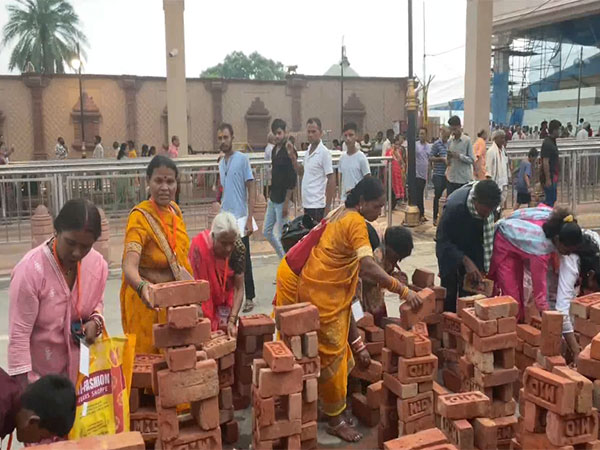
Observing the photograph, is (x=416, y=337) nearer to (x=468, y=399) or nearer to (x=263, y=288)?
(x=468, y=399)

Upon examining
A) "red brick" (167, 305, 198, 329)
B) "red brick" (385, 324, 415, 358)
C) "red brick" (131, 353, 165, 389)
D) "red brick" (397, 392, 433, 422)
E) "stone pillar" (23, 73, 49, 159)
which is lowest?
"red brick" (397, 392, 433, 422)

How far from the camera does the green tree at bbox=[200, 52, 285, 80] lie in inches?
2859

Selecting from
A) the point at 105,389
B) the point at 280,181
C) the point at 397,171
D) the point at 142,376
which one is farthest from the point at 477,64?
the point at 105,389

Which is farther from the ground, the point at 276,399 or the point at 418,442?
the point at 418,442

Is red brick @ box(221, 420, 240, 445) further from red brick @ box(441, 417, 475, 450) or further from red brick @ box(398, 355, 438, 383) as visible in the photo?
red brick @ box(441, 417, 475, 450)

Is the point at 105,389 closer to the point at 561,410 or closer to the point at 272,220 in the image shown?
the point at 561,410

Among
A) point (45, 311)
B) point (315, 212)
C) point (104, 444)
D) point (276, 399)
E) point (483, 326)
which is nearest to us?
point (104, 444)

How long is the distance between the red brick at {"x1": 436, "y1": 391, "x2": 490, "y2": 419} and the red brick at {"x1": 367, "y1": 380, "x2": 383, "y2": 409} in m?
0.78

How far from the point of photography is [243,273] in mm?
3869

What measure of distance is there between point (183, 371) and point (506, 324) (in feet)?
5.73

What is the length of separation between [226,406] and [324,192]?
362cm

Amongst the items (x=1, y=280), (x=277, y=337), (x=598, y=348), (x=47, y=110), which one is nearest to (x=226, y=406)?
(x=277, y=337)

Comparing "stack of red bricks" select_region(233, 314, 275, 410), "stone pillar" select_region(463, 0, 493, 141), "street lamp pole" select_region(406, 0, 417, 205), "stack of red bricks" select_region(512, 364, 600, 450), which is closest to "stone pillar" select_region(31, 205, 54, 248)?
"stack of red bricks" select_region(233, 314, 275, 410)

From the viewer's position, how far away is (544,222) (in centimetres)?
409
